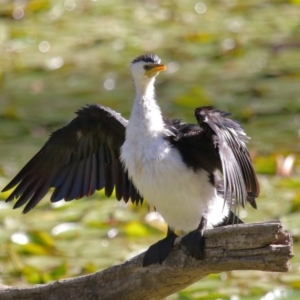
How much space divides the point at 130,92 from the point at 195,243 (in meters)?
3.86

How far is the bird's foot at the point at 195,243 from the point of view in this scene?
4.03 meters

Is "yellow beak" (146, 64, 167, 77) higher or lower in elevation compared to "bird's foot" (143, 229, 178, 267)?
higher

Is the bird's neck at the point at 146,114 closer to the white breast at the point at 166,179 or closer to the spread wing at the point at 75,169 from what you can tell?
the white breast at the point at 166,179

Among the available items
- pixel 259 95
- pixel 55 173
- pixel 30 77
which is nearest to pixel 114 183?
pixel 55 173

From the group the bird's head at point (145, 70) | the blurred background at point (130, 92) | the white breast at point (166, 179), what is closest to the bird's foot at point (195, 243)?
the white breast at point (166, 179)

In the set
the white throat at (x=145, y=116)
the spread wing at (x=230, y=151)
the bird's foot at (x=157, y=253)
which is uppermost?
the white throat at (x=145, y=116)

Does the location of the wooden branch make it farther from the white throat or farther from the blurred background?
the blurred background

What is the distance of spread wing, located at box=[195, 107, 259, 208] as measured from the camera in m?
3.97

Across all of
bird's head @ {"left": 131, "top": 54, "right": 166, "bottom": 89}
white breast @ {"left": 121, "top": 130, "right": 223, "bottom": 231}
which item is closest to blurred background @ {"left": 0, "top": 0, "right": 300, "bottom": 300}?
white breast @ {"left": 121, "top": 130, "right": 223, "bottom": 231}

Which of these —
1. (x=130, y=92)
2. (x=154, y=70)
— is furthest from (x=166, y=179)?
(x=130, y=92)

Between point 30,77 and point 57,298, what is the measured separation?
4127 millimetres

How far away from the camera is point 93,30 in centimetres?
909

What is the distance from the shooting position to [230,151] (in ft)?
13.3

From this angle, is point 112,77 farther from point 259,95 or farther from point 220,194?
point 220,194
